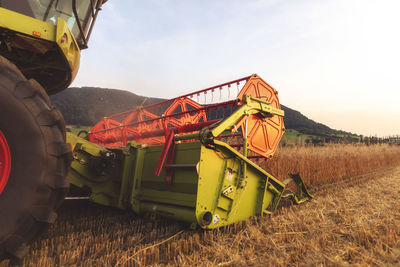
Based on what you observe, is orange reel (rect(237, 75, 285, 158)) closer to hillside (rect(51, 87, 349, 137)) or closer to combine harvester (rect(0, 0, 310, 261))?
combine harvester (rect(0, 0, 310, 261))

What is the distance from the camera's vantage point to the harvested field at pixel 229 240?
6.15 feet

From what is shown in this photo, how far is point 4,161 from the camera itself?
1484mm

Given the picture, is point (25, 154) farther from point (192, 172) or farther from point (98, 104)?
point (98, 104)

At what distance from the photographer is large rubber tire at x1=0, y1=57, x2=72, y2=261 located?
145cm

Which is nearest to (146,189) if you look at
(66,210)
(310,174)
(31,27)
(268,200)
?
(66,210)

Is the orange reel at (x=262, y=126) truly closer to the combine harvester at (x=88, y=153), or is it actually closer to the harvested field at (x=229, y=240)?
the combine harvester at (x=88, y=153)

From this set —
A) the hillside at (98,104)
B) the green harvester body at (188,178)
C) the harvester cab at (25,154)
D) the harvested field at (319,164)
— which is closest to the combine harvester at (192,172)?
the green harvester body at (188,178)

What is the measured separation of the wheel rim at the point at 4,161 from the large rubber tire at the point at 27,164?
0.02 m

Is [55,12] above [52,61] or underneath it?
above

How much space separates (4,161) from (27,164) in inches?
4.5

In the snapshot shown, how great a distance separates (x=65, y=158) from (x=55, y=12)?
71.3 inches

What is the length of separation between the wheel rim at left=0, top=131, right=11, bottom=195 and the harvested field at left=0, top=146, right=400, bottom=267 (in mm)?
601

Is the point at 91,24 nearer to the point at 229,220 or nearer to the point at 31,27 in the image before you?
the point at 31,27

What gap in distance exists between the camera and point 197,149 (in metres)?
2.49
